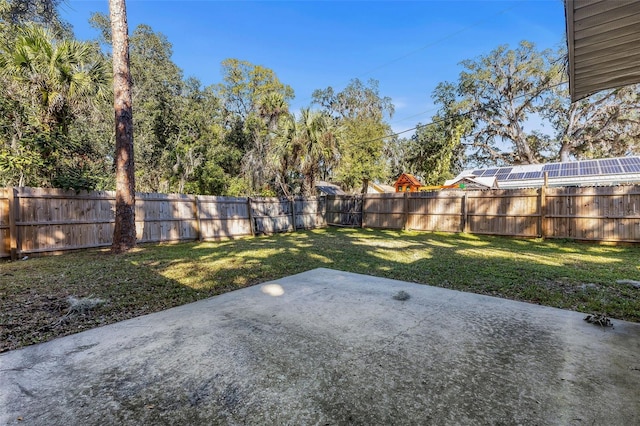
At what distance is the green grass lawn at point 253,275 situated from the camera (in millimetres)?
3072

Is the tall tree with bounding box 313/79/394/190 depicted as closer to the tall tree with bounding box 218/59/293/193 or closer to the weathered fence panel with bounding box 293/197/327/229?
the weathered fence panel with bounding box 293/197/327/229

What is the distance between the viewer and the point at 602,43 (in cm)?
262

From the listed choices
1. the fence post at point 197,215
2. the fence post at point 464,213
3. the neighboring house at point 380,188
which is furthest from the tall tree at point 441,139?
the fence post at point 197,215

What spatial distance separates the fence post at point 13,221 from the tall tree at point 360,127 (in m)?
11.1

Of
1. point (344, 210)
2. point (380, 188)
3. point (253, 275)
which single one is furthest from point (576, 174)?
point (253, 275)

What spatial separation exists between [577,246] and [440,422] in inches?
354

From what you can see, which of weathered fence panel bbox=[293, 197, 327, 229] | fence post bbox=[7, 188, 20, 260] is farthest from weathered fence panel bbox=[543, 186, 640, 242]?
fence post bbox=[7, 188, 20, 260]

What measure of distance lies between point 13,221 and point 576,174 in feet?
64.3

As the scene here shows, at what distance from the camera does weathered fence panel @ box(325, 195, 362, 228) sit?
45.3 feet

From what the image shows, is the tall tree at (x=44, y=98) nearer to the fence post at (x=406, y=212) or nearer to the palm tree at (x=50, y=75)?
the palm tree at (x=50, y=75)

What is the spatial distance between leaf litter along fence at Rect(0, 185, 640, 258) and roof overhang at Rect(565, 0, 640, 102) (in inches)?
248

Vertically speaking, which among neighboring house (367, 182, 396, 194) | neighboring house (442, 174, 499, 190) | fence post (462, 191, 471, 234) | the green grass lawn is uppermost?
neighboring house (367, 182, 396, 194)

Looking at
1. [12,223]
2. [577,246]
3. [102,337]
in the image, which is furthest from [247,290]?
[577,246]

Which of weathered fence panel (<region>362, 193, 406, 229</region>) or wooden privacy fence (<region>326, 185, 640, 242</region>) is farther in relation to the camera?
weathered fence panel (<region>362, 193, 406, 229</region>)
